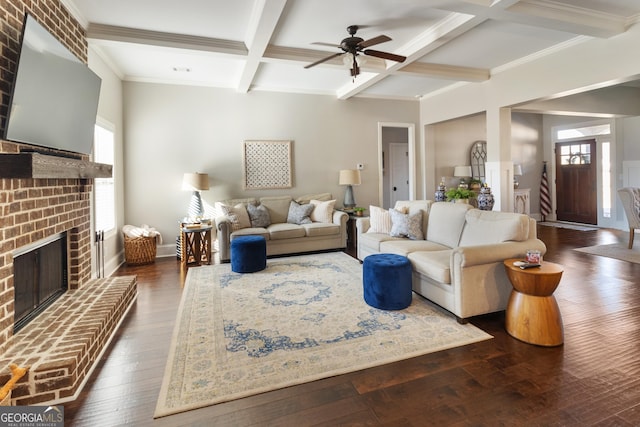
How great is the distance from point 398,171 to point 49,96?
7.49 m

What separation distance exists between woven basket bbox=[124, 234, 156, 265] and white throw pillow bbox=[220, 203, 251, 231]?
3.88 ft

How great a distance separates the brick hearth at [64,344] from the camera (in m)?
1.79

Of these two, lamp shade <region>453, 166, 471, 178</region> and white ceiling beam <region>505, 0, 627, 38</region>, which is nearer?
white ceiling beam <region>505, 0, 627, 38</region>

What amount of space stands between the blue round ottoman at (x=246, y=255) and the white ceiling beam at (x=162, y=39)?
2391 mm

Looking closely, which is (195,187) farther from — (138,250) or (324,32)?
(324,32)

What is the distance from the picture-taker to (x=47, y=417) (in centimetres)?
166

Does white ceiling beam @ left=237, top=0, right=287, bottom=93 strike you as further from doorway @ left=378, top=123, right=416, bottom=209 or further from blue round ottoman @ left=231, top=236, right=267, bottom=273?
doorway @ left=378, top=123, right=416, bottom=209

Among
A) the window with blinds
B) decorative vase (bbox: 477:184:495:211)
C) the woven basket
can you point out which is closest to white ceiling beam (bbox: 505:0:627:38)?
decorative vase (bbox: 477:184:495:211)

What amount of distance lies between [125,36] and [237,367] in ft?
12.1

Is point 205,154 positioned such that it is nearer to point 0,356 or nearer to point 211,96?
point 211,96

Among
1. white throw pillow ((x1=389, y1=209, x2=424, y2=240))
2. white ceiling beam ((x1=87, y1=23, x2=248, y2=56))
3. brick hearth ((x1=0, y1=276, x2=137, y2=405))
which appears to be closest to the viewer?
brick hearth ((x1=0, y1=276, x2=137, y2=405))

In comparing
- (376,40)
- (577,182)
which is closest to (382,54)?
(376,40)

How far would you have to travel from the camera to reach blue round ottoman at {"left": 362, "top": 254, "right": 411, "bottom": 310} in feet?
9.75

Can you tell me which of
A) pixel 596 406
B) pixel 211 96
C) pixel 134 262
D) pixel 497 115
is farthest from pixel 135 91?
pixel 596 406
